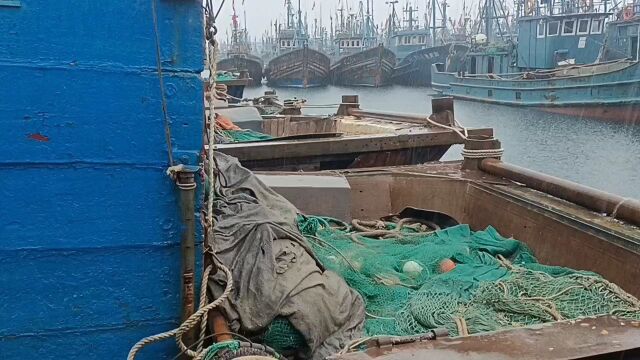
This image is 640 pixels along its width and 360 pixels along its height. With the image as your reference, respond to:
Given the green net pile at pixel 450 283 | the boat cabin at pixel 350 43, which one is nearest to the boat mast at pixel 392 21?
the boat cabin at pixel 350 43

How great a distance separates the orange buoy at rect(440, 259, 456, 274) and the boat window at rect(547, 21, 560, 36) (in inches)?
1440

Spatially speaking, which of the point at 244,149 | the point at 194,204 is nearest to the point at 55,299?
the point at 194,204

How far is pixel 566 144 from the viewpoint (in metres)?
23.9

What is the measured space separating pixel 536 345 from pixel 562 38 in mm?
38496

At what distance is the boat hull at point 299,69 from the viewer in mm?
56469

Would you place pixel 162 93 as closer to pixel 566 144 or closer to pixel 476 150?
pixel 476 150

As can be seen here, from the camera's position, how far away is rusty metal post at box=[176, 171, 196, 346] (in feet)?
8.21

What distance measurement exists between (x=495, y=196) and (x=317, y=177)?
5.57ft

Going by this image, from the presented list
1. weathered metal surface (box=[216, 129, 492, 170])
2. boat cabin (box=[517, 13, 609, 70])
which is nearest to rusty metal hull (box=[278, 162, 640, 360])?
weathered metal surface (box=[216, 129, 492, 170])

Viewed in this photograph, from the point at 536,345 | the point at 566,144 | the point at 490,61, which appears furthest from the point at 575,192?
the point at 490,61

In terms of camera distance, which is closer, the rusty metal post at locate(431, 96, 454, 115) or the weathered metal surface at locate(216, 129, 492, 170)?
the weathered metal surface at locate(216, 129, 492, 170)

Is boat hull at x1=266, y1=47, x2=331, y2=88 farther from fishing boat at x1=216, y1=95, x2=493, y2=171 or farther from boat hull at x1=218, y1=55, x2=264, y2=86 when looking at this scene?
fishing boat at x1=216, y1=95, x2=493, y2=171

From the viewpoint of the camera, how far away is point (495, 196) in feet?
17.1

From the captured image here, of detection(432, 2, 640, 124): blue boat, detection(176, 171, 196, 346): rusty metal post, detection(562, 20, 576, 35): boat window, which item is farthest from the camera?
detection(562, 20, 576, 35): boat window
